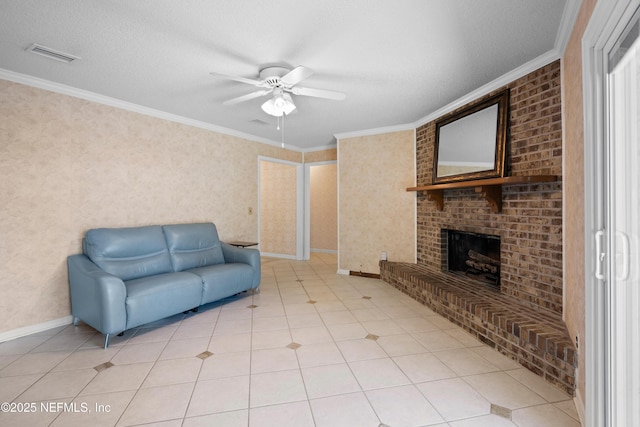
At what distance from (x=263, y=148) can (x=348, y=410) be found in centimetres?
456

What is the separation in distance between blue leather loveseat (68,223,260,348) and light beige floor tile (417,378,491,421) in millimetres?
2386

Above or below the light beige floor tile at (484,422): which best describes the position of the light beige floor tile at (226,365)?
above

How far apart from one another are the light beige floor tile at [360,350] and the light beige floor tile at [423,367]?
17 cm

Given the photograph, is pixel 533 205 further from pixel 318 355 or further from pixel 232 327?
pixel 232 327

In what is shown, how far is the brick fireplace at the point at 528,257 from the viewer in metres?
2.09

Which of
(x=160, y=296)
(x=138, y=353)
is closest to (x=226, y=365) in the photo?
(x=138, y=353)

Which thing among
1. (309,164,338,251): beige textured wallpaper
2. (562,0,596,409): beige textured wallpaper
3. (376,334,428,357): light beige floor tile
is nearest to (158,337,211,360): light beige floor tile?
(376,334,428,357): light beige floor tile

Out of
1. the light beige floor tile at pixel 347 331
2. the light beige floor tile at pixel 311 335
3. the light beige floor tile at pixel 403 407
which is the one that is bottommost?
the light beige floor tile at pixel 403 407

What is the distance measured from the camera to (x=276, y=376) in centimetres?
207

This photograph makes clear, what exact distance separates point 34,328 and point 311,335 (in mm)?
2712

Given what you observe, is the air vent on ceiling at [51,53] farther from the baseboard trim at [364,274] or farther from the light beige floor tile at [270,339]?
the baseboard trim at [364,274]

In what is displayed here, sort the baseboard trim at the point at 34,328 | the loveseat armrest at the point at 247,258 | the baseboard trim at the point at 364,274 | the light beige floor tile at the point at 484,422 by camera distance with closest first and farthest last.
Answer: the light beige floor tile at the point at 484,422
the baseboard trim at the point at 34,328
the loveseat armrest at the point at 247,258
the baseboard trim at the point at 364,274

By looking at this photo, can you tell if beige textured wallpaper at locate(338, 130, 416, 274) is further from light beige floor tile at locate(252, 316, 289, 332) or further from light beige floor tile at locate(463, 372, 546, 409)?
light beige floor tile at locate(463, 372, 546, 409)

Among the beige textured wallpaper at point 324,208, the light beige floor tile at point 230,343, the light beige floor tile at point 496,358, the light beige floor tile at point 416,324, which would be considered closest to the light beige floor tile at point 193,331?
the light beige floor tile at point 230,343
